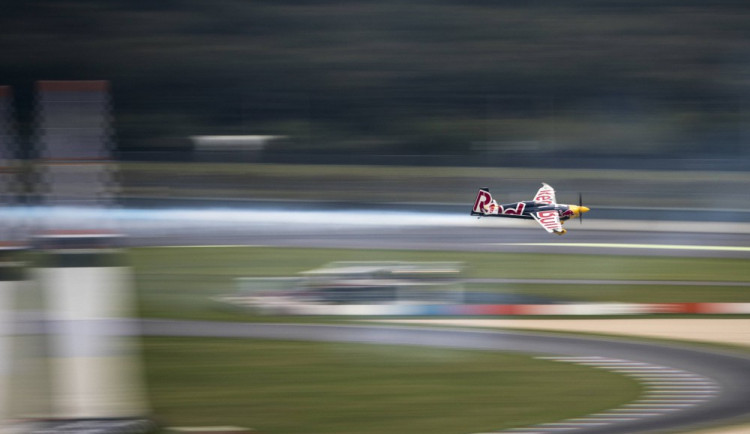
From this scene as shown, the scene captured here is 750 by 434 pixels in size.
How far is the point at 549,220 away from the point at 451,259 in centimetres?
546

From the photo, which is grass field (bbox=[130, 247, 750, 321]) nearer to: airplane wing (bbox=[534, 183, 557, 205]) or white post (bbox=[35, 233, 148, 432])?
airplane wing (bbox=[534, 183, 557, 205])

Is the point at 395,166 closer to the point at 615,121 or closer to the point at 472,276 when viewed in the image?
the point at 472,276

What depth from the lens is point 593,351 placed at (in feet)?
44.0

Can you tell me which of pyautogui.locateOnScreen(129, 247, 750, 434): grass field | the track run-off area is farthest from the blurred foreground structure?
pyautogui.locateOnScreen(129, 247, 750, 434): grass field

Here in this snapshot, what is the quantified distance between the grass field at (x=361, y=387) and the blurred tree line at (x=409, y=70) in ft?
84.7

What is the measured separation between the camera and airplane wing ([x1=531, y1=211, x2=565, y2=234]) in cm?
1727

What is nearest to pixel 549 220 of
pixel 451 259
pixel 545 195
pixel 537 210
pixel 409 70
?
pixel 537 210

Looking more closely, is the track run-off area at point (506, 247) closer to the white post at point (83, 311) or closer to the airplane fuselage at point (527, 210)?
the white post at point (83, 311)

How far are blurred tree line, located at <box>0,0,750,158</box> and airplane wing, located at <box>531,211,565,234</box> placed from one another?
20659 millimetres

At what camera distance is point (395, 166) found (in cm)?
3073

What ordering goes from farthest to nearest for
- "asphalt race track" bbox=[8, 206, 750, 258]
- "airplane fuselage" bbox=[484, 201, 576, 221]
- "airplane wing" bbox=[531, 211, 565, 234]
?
"asphalt race track" bbox=[8, 206, 750, 258], "airplane fuselage" bbox=[484, 201, 576, 221], "airplane wing" bbox=[531, 211, 565, 234]

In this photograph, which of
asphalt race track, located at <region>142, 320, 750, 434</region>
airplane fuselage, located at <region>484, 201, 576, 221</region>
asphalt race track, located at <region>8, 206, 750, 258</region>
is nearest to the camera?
asphalt race track, located at <region>142, 320, 750, 434</region>

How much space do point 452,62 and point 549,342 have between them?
109 ft

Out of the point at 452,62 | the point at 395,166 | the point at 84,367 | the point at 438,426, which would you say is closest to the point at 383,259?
the point at 395,166
